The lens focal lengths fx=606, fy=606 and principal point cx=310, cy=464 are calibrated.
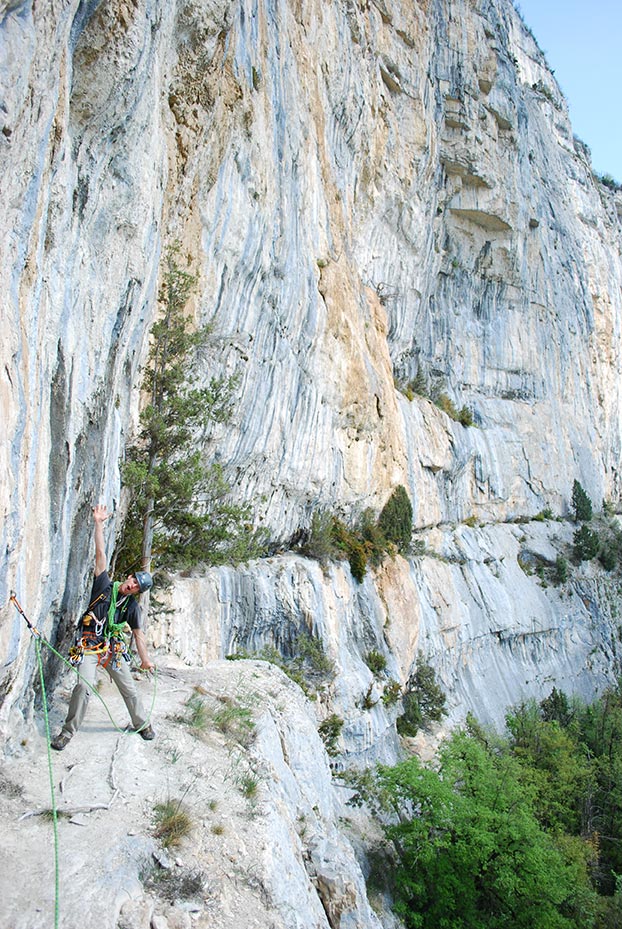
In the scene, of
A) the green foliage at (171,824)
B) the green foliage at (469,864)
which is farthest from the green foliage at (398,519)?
the green foliage at (171,824)

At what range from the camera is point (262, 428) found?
54.4ft

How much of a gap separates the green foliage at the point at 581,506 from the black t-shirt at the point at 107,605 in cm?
4238

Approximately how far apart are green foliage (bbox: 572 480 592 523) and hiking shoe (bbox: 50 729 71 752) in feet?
141

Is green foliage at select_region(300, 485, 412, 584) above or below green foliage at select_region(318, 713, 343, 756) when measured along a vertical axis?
above

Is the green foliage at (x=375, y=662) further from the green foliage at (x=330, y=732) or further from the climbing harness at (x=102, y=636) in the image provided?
the climbing harness at (x=102, y=636)

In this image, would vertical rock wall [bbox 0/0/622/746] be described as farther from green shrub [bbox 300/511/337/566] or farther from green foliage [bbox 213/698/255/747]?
green foliage [bbox 213/698/255/747]

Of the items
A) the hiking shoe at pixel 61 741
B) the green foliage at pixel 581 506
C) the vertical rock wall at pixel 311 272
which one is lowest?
the hiking shoe at pixel 61 741

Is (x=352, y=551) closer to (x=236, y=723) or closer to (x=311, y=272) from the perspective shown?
(x=311, y=272)

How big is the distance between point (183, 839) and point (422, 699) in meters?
20.9

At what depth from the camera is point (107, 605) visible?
633 cm

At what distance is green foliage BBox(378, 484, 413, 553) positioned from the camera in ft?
81.0

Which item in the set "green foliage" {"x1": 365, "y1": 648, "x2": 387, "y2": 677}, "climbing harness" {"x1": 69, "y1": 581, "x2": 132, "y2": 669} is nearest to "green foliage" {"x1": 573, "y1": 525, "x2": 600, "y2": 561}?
"green foliage" {"x1": 365, "y1": 648, "x2": 387, "y2": 677}

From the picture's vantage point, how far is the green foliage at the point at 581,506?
43250 mm

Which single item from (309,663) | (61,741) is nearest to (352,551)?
(309,663)
